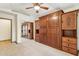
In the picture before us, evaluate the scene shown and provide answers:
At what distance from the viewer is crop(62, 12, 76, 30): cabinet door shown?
4.42m

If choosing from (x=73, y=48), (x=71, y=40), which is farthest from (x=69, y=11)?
(x=73, y=48)

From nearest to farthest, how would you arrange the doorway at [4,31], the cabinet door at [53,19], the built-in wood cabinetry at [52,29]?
the built-in wood cabinetry at [52,29] < the cabinet door at [53,19] < the doorway at [4,31]

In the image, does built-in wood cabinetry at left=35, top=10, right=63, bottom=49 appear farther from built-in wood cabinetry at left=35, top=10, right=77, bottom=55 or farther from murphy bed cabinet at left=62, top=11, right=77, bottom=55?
murphy bed cabinet at left=62, top=11, right=77, bottom=55

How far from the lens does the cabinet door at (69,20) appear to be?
4.42m

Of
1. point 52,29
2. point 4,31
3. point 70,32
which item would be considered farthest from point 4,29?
point 70,32

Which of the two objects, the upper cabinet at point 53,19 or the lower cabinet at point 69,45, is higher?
the upper cabinet at point 53,19

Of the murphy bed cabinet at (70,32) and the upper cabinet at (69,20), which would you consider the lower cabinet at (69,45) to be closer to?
the murphy bed cabinet at (70,32)

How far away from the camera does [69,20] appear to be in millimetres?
4680

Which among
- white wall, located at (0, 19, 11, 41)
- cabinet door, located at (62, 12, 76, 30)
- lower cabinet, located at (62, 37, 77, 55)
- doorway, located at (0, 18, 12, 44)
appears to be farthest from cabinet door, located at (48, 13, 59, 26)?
white wall, located at (0, 19, 11, 41)

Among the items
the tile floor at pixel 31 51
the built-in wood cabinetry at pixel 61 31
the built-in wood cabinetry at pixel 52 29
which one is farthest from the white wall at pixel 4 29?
the built-in wood cabinetry at pixel 61 31

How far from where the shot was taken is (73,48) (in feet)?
14.3

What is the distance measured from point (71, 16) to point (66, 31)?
115 centimetres

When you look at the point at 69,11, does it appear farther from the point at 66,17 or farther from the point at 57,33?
the point at 57,33

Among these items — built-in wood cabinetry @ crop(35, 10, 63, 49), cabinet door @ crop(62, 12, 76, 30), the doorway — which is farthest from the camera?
the doorway
